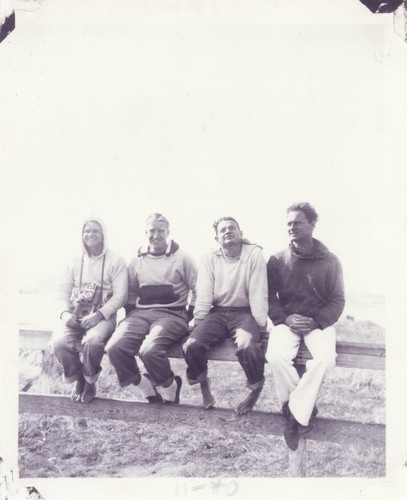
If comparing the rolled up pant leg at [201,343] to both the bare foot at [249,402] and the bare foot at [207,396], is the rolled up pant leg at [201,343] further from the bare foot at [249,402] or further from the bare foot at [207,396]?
the bare foot at [249,402]

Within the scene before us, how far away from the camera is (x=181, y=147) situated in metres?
2.65

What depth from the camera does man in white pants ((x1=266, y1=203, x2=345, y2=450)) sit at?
247 centimetres

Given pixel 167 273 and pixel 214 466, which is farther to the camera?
pixel 167 273

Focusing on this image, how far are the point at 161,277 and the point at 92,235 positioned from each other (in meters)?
0.46

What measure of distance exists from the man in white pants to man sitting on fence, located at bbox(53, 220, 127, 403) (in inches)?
35.4

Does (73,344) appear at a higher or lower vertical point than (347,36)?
lower

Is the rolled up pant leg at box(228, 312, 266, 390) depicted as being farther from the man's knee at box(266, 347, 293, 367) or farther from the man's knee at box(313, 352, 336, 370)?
the man's knee at box(313, 352, 336, 370)

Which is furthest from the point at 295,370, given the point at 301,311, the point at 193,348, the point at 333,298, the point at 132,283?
the point at 132,283

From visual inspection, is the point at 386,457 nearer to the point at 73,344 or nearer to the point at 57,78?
the point at 73,344

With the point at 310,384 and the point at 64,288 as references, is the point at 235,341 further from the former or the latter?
the point at 64,288

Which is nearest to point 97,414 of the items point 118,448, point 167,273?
point 118,448

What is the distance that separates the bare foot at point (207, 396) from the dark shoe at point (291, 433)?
0.41 m

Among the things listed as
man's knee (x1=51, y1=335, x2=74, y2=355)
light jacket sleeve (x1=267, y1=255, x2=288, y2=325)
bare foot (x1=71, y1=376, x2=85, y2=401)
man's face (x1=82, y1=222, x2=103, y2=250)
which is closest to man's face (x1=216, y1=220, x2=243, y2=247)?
light jacket sleeve (x1=267, y1=255, x2=288, y2=325)

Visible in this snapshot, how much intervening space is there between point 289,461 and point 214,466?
0.41 metres
